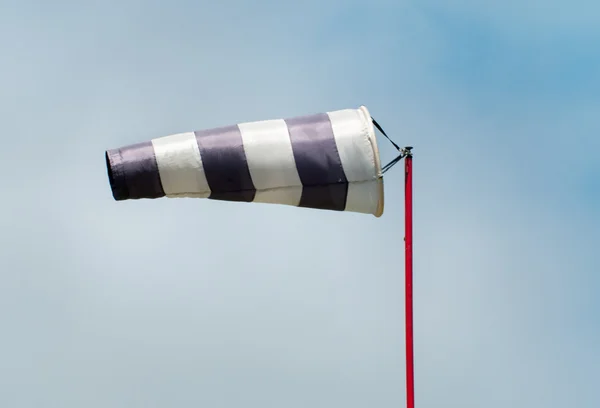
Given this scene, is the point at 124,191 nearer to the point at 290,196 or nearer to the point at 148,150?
the point at 148,150

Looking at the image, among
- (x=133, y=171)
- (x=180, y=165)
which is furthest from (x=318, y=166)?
(x=133, y=171)

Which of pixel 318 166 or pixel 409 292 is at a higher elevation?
pixel 318 166

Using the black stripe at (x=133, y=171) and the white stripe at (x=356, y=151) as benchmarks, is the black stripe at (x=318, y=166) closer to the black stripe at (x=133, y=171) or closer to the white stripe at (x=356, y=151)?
the white stripe at (x=356, y=151)

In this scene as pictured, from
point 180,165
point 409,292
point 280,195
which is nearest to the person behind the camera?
point 409,292

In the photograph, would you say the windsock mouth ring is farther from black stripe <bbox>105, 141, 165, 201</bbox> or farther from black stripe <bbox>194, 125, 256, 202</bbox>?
black stripe <bbox>105, 141, 165, 201</bbox>

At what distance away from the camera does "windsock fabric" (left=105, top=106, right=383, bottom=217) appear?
15.7 meters

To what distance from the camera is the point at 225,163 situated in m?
15.9

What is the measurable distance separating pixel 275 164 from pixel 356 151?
1.15 metres

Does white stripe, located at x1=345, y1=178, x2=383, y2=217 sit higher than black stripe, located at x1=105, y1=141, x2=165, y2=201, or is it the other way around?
black stripe, located at x1=105, y1=141, x2=165, y2=201

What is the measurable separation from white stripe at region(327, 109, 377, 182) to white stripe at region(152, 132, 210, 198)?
6.46 feet

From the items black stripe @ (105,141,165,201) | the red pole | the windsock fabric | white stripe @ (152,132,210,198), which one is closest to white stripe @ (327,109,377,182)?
the windsock fabric

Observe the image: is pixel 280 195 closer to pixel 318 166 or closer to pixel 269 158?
pixel 269 158

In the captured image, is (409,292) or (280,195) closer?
(409,292)

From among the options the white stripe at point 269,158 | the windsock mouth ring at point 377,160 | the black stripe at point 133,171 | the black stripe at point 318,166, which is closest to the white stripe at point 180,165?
the black stripe at point 133,171
